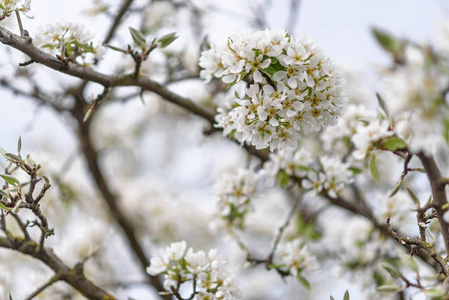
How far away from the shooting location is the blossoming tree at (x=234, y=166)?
100cm

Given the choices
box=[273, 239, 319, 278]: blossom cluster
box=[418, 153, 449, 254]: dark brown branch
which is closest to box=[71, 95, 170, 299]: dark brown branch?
box=[273, 239, 319, 278]: blossom cluster

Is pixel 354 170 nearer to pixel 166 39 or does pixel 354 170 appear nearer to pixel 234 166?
pixel 166 39

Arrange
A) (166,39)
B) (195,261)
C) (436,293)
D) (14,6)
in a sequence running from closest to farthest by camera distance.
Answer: (436,293)
(14,6)
(195,261)
(166,39)

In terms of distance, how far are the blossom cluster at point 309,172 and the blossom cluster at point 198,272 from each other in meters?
0.53

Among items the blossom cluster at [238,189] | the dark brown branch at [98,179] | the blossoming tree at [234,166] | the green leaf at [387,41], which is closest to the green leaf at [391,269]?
the blossoming tree at [234,166]

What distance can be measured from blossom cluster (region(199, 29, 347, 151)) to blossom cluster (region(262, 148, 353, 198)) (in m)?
0.52

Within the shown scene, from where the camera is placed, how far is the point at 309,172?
1.74 metres

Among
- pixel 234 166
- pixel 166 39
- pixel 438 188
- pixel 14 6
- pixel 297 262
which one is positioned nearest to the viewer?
pixel 438 188

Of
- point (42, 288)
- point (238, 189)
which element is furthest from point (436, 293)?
point (42, 288)

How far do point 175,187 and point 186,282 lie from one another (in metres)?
4.03

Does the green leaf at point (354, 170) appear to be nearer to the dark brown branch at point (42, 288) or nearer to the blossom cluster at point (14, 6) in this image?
the dark brown branch at point (42, 288)

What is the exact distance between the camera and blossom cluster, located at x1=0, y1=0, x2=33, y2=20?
3.99ft

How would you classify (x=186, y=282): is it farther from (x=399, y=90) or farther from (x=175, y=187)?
(x=175, y=187)

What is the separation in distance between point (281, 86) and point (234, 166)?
→ 2.81 metres
